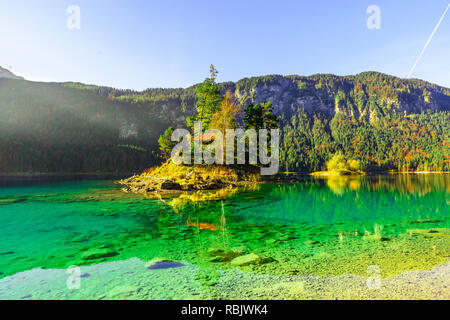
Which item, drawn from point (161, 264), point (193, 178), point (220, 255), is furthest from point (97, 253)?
point (193, 178)

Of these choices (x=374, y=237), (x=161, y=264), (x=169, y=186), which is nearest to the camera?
(x=161, y=264)

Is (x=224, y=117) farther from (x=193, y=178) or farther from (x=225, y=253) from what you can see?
(x=225, y=253)

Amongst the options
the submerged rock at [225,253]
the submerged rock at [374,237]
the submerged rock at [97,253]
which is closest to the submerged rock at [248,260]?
the submerged rock at [225,253]

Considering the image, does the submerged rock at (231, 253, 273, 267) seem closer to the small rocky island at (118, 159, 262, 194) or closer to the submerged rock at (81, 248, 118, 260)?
the submerged rock at (81, 248, 118, 260)

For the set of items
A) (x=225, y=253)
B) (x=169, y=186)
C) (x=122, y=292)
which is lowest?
(x=169, y=186)

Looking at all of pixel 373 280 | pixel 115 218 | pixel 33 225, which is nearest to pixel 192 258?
pixel 373 280

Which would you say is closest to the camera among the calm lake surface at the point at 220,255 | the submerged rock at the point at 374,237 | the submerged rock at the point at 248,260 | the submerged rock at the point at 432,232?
the calm lake surface at the point at 220,255

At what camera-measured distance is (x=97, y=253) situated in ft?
29.7

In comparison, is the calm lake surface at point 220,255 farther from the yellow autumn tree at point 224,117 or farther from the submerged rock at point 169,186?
the yellow autumn tree at point 224,117

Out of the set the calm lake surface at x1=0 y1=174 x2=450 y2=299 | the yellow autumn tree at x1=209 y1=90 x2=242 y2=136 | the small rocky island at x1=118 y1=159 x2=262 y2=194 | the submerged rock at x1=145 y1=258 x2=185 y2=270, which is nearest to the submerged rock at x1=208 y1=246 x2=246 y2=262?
the calm lake surface at x1=0 y1=174 x2=450 y2=299

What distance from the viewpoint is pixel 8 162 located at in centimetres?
12700

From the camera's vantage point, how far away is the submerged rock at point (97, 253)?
28.4ft

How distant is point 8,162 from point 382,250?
557ft
